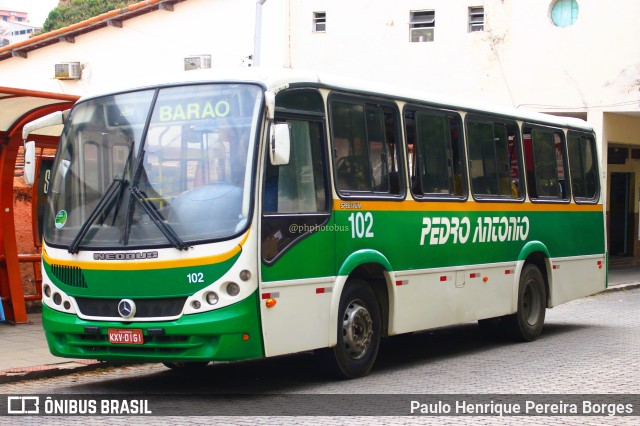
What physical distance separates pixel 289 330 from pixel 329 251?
95 cm

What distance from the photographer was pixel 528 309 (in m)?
13.9

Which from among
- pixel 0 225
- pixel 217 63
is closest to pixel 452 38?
pixel 217 63

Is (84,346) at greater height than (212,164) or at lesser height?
lesser

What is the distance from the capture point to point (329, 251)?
385 inches

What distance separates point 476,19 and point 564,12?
98.0 inches

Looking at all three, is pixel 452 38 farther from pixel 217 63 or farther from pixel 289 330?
pixel 289 330

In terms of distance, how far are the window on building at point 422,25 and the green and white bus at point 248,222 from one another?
16592 mm

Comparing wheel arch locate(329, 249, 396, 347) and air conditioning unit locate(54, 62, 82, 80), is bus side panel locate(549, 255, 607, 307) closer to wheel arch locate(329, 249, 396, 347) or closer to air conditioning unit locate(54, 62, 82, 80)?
wheel arch locate(329, 249, 396, 347)

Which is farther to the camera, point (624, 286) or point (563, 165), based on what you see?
point (624, 286)

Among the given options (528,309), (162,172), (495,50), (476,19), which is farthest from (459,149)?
(476,19)

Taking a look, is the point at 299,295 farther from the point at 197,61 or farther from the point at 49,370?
the point at 197,61

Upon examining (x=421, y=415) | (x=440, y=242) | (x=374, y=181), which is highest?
(x=374, y=181)

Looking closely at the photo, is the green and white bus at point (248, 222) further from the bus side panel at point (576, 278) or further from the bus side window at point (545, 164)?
the bus side panel at point (576, 278)

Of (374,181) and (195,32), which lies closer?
(374,181)
